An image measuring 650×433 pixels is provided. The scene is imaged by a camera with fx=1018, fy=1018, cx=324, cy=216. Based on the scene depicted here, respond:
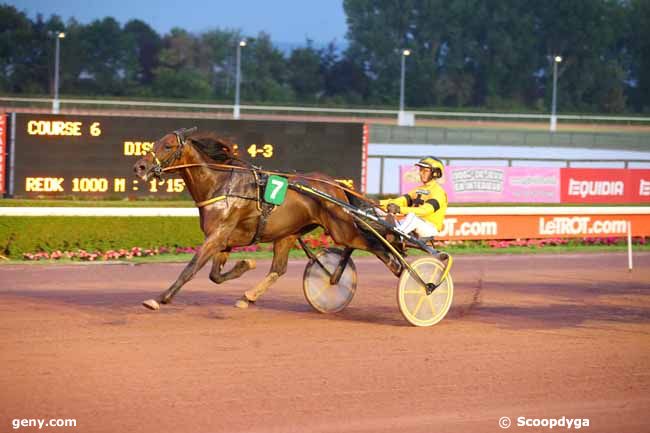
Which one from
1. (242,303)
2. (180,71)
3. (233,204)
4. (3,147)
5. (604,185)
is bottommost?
(242,303)

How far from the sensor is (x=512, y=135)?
1433 inches

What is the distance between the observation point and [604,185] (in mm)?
20797

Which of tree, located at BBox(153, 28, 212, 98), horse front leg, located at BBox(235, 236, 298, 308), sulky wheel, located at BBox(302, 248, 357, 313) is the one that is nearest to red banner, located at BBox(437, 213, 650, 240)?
sulky wheel, located at BBox(302, 248, 357, 313)

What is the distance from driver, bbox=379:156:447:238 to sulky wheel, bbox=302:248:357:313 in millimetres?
732

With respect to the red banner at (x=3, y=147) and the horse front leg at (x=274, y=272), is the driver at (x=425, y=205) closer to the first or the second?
the horse front leg at (x=274, y=272)

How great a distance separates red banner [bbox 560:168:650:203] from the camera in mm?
20484

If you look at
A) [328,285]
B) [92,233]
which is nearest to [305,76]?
[92,233]

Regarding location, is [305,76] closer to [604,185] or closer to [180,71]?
[180,71]

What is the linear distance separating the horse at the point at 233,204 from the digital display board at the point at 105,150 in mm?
6059

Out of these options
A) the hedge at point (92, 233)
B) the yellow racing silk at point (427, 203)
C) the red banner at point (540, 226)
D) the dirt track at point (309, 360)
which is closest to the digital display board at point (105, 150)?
the hedge at point (92, 233)

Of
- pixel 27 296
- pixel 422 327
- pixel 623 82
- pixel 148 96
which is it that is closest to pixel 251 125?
pixel 27 296

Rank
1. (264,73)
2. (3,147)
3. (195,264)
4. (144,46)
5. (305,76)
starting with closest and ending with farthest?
(195,264), (3,147), (264,73), (305,76), (144,46)

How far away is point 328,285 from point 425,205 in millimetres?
1212

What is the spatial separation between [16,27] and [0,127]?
137 ft
